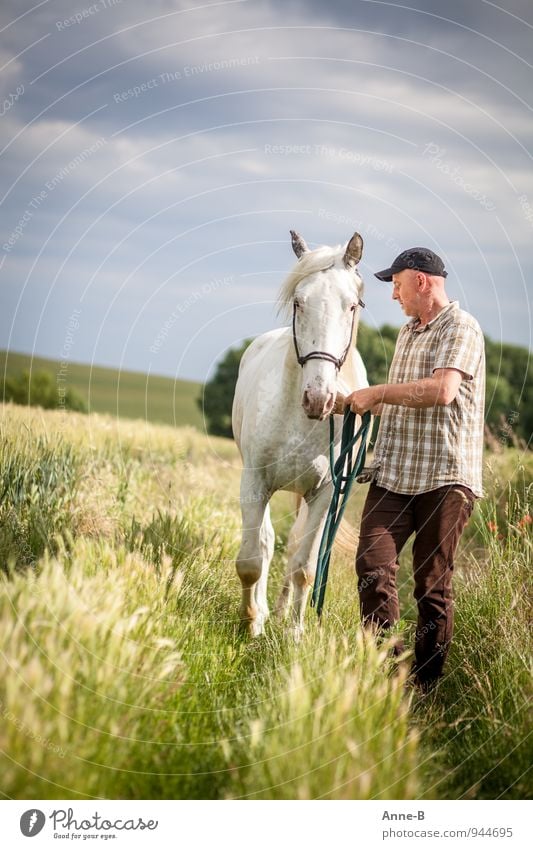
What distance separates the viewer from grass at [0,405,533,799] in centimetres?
269

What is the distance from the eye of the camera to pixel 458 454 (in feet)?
13.0

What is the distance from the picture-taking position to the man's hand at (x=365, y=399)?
3873mm

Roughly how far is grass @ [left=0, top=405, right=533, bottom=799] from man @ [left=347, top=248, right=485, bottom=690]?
1.07 feet

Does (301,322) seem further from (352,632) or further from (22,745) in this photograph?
(22,745)

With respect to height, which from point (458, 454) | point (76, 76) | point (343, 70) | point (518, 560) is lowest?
point (518, 560)

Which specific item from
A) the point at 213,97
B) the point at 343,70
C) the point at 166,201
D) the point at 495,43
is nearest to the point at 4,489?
the point at 166,201
